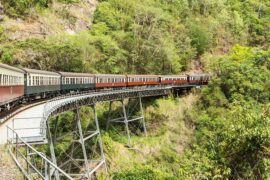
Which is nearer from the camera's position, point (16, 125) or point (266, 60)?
point (16, 125)

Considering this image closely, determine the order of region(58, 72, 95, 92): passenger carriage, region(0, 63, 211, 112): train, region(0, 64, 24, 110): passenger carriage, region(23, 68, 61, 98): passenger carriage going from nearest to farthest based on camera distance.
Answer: region(0, 64, 24, 110): passenger carriage → region(0, 63, 211, 112): train → region(23, 68, 61, 98): passenger carriage → region(58, 72, 95, 92): passenger carriage

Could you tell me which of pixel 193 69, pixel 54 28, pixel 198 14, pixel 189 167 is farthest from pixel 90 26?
pixel 189 167

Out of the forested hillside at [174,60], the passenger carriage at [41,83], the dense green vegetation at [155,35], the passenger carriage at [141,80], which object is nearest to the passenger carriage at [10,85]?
the passenger carriage at [41,83]

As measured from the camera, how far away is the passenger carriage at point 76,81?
3882 cm

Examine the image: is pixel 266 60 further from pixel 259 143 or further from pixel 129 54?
pixel 259 143

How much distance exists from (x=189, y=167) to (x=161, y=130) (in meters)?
23.8

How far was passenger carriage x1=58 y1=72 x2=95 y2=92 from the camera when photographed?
38822 millimetres

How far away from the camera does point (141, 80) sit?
51.2 meters

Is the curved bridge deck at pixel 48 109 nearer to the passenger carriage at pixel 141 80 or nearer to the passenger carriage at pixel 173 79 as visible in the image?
the passenger carriage at pixel 173 79

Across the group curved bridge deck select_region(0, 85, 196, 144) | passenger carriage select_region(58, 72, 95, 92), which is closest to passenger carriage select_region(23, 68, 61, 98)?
passenger carriage select_region(58, 72, 95, 92)

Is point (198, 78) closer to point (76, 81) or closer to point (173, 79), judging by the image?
point (173, 79)

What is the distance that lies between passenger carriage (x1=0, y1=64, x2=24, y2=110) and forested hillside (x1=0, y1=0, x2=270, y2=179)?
8.63 meters

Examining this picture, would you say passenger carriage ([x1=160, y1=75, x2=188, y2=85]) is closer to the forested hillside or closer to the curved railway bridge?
the curved railway bridge

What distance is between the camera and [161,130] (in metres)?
45.9
